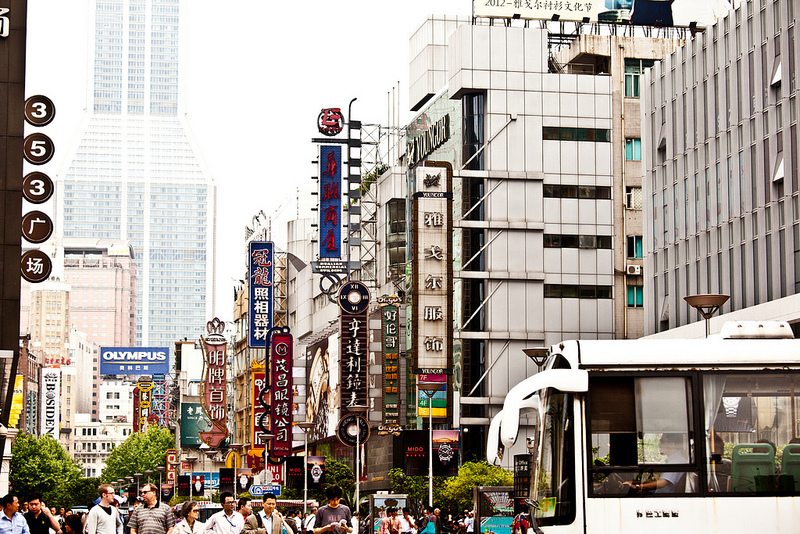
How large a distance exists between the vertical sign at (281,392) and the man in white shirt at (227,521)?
2163 inches

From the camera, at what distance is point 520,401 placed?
47.7 ft

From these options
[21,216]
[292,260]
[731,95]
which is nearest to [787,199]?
[731,95]

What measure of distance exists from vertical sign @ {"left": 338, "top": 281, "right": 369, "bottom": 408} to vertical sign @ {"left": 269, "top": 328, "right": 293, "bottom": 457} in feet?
35.6

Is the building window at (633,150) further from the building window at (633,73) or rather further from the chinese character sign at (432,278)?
the chinese character sign at (432,278)

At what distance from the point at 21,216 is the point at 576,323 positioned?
151 feet

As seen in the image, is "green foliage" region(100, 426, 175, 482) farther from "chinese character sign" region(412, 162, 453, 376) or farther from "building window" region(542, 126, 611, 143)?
"chinese character sign" region(412, 162, 453, 376)

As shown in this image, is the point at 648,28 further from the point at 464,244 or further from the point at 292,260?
the point at 292,260

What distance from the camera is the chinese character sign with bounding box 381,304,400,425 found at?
246 ft

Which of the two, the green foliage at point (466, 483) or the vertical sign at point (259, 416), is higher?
the vertical sign at point (259, 416)

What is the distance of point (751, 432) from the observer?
15117 mm

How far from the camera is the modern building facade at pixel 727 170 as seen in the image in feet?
152

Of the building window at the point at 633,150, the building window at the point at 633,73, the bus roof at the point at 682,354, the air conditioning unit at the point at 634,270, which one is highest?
the building window at the point at 633,73

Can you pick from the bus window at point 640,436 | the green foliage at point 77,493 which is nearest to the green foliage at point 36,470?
the green foliage at point 77,493

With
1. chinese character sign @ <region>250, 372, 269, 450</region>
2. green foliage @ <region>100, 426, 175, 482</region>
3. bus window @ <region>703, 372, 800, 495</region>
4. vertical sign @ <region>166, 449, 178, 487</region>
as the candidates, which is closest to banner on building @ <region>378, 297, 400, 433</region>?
chinese character sign @ <region>250, 372, 269, 450</region>
